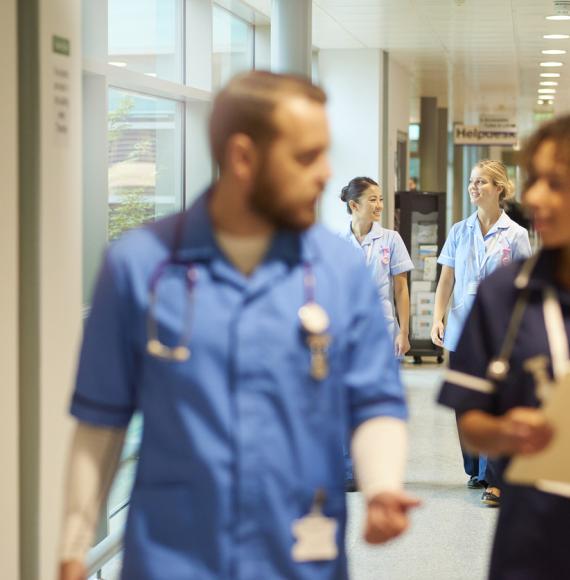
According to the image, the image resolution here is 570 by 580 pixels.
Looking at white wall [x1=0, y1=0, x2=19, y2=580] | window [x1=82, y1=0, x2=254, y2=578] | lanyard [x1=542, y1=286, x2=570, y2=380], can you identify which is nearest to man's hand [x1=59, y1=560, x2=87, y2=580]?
lanyard [x1=542, y1=286, x2=570, y2=380]

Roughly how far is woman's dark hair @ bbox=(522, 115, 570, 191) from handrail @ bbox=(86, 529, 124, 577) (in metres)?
2.84

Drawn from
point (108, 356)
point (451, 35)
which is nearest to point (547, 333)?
point (108, 356)

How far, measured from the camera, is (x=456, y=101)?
20.3 m

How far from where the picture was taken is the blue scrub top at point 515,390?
209 cm

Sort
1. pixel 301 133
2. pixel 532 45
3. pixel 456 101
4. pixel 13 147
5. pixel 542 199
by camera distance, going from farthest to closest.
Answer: pixel 456 101 → pixel 532 45 → pixel 13 147 → pixel 542 199 → pixel 301 133

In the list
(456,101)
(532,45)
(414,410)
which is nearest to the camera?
(414,410)

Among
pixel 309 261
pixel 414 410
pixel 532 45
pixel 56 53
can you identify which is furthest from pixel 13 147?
pixel 532 45

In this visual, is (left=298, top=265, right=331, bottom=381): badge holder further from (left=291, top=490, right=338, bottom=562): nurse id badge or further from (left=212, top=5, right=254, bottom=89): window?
(left=212, top=5, right=254, bottom=89): window

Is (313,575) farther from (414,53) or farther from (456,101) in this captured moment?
(456,101)

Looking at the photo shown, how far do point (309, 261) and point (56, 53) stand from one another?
6.58 feet

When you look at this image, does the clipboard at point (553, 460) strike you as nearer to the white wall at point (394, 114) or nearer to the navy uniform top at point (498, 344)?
the navy uniform top at point (498, 344)

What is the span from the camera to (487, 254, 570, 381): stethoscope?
2.06 meters

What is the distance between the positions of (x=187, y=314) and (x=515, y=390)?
1.93ft

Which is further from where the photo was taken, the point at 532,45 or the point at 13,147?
the point at 532,45
